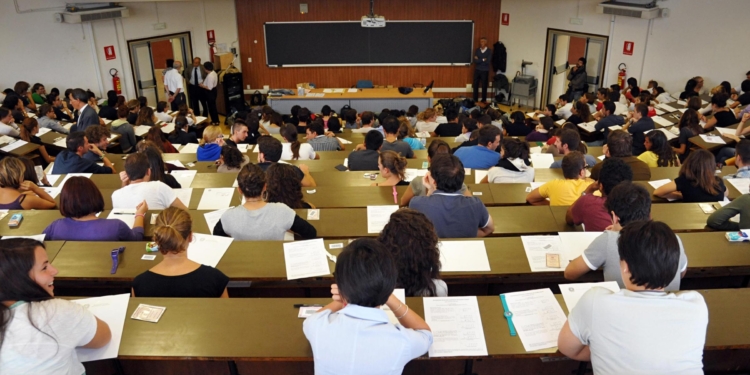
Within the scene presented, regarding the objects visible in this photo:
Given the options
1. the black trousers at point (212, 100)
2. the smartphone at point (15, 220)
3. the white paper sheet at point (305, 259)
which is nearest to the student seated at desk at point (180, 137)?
the black trousers at point (212, 100)

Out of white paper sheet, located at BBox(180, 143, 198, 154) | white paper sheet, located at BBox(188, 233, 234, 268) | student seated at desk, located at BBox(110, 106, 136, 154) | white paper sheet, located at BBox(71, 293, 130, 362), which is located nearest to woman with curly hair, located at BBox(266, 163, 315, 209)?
white paper sheet, located at BBox(188, 233, 234, 268)

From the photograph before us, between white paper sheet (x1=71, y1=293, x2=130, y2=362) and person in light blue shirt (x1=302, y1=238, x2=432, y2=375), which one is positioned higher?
person in light blue shirt (x1=302, y1=238, x2=432, y2=375)

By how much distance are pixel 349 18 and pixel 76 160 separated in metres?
8.28

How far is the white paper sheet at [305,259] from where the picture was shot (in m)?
2.92

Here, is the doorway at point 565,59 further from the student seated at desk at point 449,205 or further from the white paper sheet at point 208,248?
the white paper sheet at point 208,248

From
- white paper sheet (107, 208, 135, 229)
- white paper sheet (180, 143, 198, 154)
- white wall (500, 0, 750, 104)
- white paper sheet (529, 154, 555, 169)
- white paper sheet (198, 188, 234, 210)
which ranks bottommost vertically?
white paper sheet (180, 143, 198, 154)

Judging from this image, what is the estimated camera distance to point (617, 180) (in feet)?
11.0

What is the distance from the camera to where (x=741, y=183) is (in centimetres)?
441

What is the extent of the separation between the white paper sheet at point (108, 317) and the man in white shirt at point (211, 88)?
896 centimetres

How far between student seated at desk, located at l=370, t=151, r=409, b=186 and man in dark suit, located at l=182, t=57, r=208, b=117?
7.63m

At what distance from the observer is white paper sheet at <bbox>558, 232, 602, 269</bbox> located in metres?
3.01

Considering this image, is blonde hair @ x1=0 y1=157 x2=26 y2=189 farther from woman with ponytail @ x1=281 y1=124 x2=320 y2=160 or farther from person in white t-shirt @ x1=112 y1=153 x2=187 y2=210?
woman with ponytail @ x1=281 y1=124 x2=320 y2=160

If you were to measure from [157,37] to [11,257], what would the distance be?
963 cm

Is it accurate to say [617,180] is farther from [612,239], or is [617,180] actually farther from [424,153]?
[424,153]
